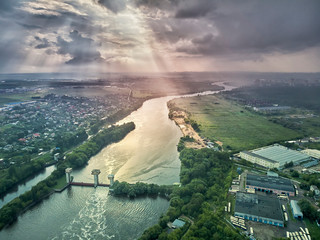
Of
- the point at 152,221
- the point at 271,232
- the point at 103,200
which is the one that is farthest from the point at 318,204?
the point at 103,200

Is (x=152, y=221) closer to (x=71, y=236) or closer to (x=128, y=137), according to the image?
(x=71, y=236)

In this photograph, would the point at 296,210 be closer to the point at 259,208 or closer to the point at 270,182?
the point at 259,208

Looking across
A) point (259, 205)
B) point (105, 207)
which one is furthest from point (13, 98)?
point (259, 205)

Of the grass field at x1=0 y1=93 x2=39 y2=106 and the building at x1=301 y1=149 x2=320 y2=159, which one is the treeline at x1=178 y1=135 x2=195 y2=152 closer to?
the building at x1=301 y1=149 x2=320 y2=159

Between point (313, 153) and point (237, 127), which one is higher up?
point (313, 153)

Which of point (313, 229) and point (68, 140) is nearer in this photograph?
point (313, 229)

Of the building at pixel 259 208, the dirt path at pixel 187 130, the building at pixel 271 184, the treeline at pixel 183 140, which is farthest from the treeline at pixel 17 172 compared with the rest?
the building at pixel 271 184

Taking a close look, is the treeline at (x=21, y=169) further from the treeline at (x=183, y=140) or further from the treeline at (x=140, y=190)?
the treeline at (x=183, y=140)
